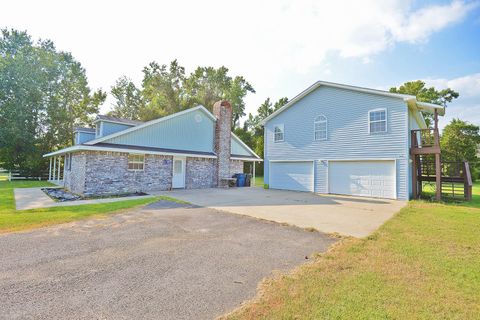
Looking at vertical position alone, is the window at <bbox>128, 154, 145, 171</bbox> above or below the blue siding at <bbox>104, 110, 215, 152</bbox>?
below

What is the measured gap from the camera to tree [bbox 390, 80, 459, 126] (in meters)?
30.5

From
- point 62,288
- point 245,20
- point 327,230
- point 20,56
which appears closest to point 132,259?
point 62,288

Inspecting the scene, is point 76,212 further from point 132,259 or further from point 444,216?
point 444,216

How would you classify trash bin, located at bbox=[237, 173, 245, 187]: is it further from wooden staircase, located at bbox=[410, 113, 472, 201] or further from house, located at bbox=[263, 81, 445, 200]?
wooden staircase, located at bbox=[410, 113, 472, 201]

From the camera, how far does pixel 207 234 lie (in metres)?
5.71

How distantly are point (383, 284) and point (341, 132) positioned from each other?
11944mm

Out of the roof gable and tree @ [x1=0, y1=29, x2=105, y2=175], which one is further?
tree @ [x1=0, y1=29, x2=105, y2=175]

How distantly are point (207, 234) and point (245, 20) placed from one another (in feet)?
27.7

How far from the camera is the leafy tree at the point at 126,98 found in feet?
124

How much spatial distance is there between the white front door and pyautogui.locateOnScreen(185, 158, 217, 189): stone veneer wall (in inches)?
10.9

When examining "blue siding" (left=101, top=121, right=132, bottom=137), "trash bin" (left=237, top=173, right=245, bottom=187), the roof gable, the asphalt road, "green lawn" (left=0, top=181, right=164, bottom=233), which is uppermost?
the roof gable

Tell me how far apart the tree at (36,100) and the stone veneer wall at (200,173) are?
65.2 feet

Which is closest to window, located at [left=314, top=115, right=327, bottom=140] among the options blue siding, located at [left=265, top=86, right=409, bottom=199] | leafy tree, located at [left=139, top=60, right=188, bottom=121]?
blue siding, located at [left=265, top=86, right=409, bottom=199]

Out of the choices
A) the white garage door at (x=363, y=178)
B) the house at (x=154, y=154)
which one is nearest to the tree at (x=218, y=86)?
the house at (x=154, y=154)
